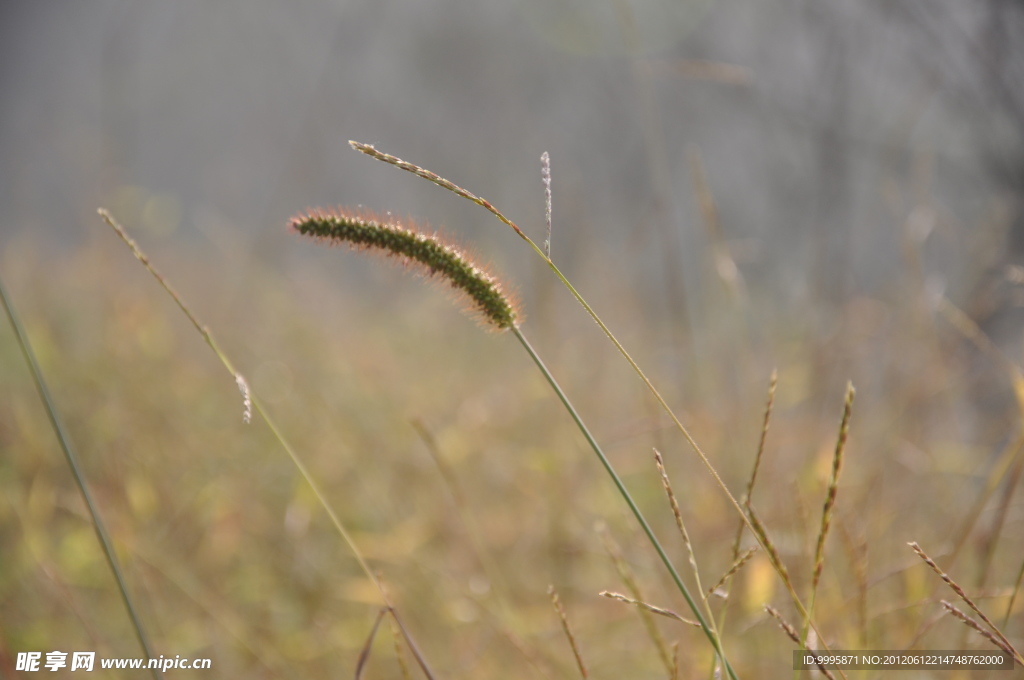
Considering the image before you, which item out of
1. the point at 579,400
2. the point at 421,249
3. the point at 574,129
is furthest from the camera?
the point at 574,129

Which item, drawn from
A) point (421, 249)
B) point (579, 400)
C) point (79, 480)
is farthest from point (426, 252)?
point (579, 400)

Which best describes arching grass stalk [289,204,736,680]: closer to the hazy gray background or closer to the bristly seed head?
the bristly seed head

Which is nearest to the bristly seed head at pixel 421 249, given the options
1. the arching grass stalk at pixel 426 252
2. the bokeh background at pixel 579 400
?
the arching grass stalk at pixel 426 252

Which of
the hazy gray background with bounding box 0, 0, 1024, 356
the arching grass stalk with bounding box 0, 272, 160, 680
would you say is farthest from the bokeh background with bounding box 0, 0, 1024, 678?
the arching grass stalk with bounding box 0, 272, 160, 680

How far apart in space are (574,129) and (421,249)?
15.9ft

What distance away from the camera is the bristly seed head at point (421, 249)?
0.60 metres

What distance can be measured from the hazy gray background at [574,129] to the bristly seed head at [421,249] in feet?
2.62

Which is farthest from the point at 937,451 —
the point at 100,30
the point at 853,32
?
the point at 100,30

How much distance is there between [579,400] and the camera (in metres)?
2.13

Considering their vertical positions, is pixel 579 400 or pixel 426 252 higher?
pixel 579 400

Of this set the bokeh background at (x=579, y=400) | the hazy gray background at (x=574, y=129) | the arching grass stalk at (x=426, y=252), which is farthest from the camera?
the hazy gray background at (x=574, y=129)

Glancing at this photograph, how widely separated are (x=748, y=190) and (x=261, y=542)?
13.7 ft

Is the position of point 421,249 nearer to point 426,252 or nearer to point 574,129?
point 426,252

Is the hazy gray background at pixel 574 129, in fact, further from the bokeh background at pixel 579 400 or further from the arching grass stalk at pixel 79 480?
the arching grass stalk at pixel 79 480
